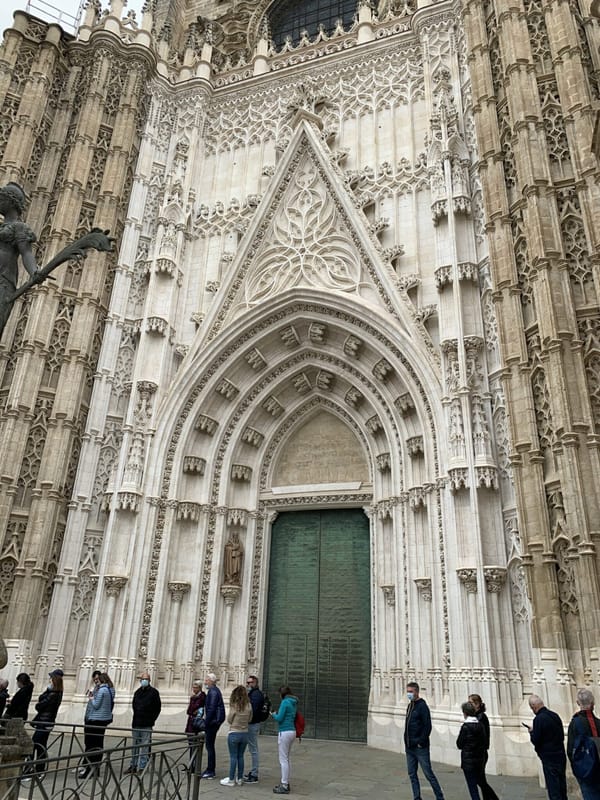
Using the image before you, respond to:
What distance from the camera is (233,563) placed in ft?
45.6

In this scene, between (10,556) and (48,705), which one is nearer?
(48,705)

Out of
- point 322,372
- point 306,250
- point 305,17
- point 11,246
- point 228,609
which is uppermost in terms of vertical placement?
point 305,17

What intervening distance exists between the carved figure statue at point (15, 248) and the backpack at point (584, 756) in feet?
21.2

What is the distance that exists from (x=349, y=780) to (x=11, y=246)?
7924 mm

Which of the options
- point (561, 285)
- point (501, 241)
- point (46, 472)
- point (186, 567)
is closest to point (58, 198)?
point (46, 472)

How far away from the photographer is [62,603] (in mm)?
12828

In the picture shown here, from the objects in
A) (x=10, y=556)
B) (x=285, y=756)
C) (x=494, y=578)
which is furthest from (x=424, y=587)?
(x=10, y=556)

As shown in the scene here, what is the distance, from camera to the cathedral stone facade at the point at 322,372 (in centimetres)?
1050

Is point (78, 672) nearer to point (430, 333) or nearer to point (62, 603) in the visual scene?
point (62, 603)

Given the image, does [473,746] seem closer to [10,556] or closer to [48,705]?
[48,705]

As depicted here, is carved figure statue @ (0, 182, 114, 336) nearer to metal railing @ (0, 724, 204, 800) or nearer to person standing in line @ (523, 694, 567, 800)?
metal railing @ (0, 724, 204, 800)

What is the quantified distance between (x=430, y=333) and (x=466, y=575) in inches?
208

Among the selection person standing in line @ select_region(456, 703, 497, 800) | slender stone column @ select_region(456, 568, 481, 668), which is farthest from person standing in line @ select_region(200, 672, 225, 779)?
slender stone column @ select_region(456, 568, 481, 668)

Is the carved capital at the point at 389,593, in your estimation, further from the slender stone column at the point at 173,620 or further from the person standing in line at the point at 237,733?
the person standing in line at the point at 237,733
